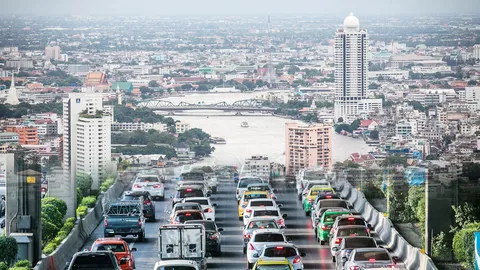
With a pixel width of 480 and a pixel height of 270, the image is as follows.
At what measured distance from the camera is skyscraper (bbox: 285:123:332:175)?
325 ft

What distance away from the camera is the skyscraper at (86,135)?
277 feet

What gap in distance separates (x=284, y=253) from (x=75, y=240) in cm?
909

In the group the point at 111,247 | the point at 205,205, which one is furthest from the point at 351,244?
the point at 205,205

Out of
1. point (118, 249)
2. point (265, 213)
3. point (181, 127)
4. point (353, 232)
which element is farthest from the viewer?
point (181, 127)

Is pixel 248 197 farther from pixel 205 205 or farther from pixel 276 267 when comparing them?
pixel 276 267

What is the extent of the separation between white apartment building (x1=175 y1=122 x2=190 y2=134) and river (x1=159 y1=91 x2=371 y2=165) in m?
1.97

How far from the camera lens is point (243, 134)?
114250 mm

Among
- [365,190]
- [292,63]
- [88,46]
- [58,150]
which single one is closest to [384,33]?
[292,63]

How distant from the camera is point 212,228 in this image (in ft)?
99.9

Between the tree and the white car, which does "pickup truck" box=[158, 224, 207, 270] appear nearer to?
the white car

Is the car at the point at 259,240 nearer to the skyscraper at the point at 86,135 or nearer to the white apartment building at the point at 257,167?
the skyscraper at the point at 86,135

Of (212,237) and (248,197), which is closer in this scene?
(212,237)

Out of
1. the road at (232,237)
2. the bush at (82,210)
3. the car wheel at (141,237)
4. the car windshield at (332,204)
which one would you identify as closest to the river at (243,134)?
the road at (232,237)

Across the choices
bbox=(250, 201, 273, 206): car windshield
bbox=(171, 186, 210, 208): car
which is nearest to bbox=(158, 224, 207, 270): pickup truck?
bbox=(250, 201, 273, 206): car windshield
